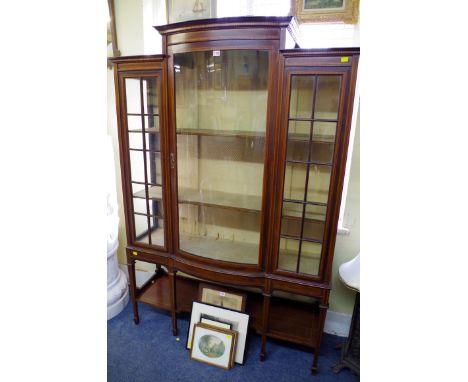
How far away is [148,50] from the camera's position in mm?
1994

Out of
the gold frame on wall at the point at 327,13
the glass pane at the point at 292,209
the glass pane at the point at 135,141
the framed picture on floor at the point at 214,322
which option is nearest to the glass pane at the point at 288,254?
the glass pane at the point at 292,209

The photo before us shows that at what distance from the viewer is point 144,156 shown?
174cm

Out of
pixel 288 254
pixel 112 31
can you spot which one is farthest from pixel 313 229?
pixel 112 31

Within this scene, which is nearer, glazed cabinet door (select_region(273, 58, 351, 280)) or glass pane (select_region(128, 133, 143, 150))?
glazed cabinet door (select_region(273, 58, 351, 280))

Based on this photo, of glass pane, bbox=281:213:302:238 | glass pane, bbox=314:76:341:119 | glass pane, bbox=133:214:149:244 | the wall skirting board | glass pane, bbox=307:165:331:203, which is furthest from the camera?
the wall skirting board

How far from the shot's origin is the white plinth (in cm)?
212

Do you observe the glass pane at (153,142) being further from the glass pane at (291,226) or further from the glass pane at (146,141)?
the glass pane at (291,226)

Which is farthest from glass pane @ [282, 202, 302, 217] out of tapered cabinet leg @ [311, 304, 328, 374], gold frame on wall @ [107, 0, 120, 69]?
gold frame on wall @ [107, 0, 120, 69]

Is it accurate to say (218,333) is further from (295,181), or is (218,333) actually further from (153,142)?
(153,142)

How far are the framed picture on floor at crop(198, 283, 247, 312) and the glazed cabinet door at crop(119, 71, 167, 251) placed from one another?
41cm

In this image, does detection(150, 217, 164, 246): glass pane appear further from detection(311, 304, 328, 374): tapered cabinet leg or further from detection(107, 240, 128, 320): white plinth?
detection(311, 304, 328, 374): tapered cabinet leg

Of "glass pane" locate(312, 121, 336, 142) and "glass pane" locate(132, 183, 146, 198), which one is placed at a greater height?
"glass pane" locate(312, 121, 336, 142)

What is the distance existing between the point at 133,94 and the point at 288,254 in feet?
4.07
